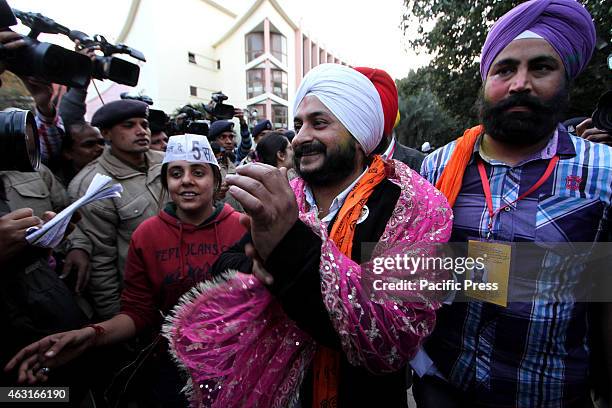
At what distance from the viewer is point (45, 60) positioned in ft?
5.73

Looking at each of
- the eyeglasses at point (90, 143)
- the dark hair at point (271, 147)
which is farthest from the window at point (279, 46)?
the eyeglasses at point (90, 143)

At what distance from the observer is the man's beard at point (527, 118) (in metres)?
1.30

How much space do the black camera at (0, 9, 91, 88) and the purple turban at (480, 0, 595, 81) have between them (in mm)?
2086

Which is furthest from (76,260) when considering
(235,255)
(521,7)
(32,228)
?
(521,7)

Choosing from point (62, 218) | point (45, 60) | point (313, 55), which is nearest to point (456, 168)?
point (62, 218)

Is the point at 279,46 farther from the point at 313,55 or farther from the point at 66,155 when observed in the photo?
the point at 66,155

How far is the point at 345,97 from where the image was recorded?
136cm

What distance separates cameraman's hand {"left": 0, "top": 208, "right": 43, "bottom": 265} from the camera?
147 centimetres

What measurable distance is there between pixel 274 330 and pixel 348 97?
880 mm

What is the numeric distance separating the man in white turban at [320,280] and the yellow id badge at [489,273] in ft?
0.89

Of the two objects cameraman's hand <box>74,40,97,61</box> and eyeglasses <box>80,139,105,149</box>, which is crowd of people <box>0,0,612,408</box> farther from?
eyeglasses <box>80,139,105,149</box>

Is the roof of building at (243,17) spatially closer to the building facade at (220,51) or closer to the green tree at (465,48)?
the building facade at (220,51)

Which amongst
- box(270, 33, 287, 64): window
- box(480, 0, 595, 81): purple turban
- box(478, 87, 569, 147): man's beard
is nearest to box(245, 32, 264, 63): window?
box(270, 33, 287, 64): window

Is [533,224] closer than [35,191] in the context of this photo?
Yes
